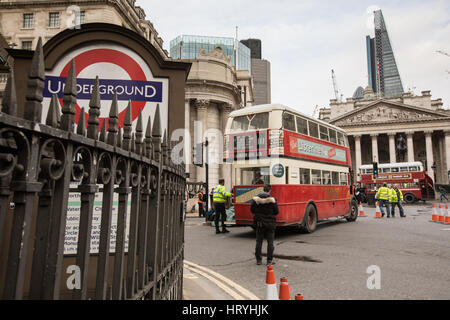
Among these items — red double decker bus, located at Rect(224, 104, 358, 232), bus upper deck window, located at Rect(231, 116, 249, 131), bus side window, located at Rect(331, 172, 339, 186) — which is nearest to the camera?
red double decker bus, located at Rect(224, 104, 358, 232)

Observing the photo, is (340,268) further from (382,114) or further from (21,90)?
(382,114)

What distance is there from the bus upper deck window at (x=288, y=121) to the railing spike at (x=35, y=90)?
9944 millimetres

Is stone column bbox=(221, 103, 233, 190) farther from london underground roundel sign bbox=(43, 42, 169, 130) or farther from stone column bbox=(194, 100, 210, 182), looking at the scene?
london underground roundel sign bbox=(43, 42, 169, 130)

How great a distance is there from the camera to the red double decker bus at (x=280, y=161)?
1031 cm

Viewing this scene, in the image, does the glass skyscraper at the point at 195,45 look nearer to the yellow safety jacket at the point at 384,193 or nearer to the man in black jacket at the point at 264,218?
the yellow safety jacket at the point at 384,193

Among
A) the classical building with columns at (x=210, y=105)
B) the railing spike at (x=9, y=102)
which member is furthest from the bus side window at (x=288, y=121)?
the classical building with columns at (x=210, y=105)

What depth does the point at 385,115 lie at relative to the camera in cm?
6097

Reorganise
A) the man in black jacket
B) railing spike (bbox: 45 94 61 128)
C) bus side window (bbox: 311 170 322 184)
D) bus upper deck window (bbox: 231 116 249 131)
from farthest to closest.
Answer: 1. bus side window (bbox: 311 170 322 184)
2. bus upper deck window (bbox: 231 116 249 131)
3. the man in black jacket
4. railing spike (bbox: 45 94 61 128)

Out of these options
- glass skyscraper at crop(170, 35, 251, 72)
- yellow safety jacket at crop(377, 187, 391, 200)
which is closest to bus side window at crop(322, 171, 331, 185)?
yellow safety jacket at crop(377, 187, 391, 200)

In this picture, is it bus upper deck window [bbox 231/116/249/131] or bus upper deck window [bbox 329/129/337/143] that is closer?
bus upper deck window [bbox 231/116/249/131]

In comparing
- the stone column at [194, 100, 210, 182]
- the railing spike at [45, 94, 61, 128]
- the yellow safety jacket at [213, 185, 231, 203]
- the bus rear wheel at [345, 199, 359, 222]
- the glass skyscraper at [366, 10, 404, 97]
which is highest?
the glass skyscraper at [366, 10, 404, 97]

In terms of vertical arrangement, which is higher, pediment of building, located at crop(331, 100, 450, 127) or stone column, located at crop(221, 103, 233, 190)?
pediment of building, located at crop(331, 100, 450, 127)

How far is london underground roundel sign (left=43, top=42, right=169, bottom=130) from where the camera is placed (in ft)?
9.07
